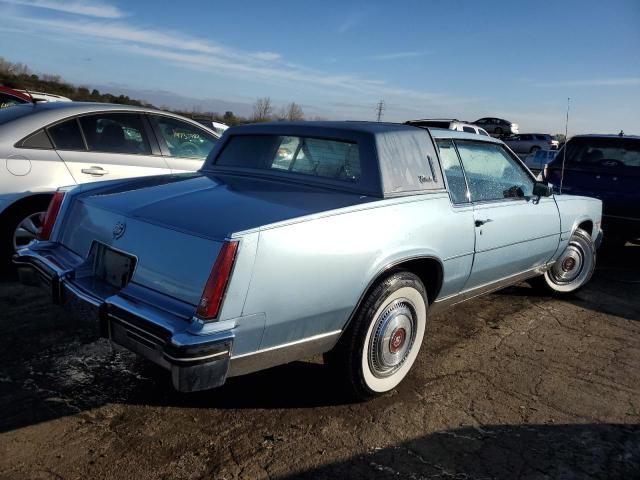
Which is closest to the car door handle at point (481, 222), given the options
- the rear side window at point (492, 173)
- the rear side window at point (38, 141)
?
the rear side window at point (492, 173)

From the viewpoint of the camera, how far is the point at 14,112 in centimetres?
498

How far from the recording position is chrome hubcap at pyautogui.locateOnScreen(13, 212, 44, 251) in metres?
4.75

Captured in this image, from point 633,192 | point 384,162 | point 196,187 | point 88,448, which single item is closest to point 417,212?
point 384,162

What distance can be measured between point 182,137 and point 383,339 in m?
3.86

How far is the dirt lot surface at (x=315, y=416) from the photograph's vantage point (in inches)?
99.1

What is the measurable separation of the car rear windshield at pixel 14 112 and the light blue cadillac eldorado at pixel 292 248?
2000mm

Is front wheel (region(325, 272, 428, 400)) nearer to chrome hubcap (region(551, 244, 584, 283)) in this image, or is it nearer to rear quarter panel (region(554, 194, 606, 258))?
rear quarter panel (region(554, 194, 606, 258))

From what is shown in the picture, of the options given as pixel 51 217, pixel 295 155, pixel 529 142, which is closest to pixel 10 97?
pixel 51 217

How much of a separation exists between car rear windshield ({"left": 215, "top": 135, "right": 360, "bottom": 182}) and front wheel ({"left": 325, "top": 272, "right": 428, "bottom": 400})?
0.72 metres

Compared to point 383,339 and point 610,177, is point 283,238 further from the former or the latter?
point 610,177

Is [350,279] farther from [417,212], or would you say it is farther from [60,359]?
[60,359]

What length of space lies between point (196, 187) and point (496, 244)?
212cm

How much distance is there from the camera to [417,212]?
3.18 m

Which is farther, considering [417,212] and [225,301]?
[417,212]
